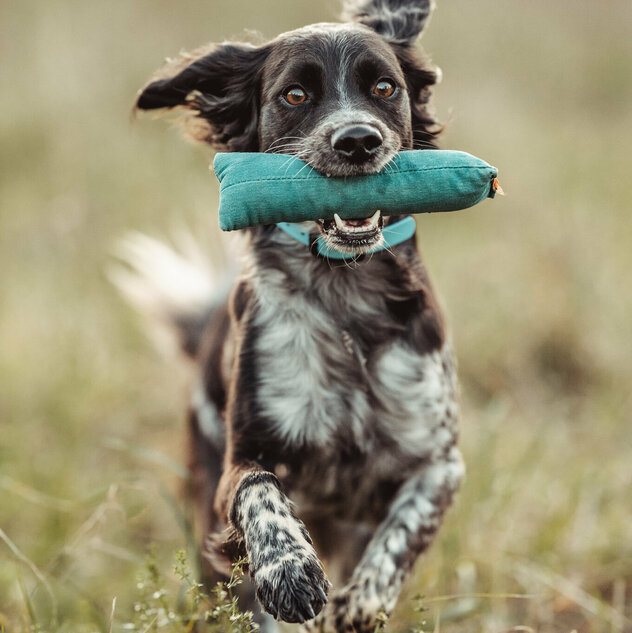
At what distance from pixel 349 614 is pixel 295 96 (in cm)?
174

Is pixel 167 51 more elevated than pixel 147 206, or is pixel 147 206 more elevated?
pixel 167 51

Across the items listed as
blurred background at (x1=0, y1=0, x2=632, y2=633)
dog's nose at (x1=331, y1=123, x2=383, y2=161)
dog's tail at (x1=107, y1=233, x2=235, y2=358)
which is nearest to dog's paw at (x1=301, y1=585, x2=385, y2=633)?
blurred background at (x1=0, y1=0, x2=632, y2=633)

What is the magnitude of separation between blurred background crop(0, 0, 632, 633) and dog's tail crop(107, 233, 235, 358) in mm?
368

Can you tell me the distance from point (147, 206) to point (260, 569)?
582 cm

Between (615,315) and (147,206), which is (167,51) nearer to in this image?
(147,206)

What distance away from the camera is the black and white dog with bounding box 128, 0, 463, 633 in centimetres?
272

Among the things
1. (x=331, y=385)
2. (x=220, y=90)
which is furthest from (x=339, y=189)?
(x=220, y=90)

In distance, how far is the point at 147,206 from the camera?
25.2 ft

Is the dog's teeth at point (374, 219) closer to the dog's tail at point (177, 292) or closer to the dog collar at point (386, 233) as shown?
the dog collar at point (386, 233)

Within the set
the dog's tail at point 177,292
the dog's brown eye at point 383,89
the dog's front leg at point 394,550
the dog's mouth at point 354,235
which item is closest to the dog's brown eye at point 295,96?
the dog's brown eye at point 383,89

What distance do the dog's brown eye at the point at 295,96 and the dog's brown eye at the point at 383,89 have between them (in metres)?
0.25

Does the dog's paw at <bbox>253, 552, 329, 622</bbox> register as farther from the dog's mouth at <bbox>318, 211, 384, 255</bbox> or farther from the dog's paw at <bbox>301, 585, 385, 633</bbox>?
the dog's mouth at <bbox>318, 211, 384, 255</bbox>

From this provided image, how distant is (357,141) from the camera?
247cm

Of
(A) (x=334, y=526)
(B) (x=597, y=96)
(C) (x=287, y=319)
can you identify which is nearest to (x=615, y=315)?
(A) (x=334, y=526)
